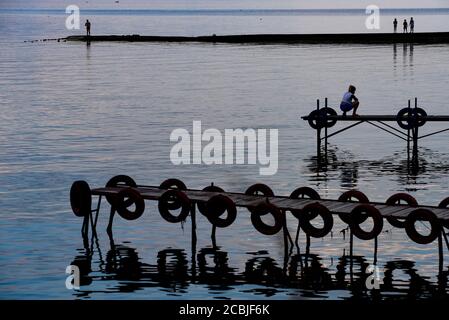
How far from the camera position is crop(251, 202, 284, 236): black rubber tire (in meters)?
38.0

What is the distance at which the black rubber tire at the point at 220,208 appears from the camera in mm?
38750

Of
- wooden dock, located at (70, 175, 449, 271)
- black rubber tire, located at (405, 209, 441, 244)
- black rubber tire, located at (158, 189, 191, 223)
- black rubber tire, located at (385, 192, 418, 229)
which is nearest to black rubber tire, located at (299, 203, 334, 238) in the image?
wooden dock, located at (70, 175, 449, 271)

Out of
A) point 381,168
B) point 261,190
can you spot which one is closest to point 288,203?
point 261,190

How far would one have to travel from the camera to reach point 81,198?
138 feet

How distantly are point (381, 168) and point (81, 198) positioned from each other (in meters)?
22.2

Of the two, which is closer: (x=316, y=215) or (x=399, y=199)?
(x=316, y=215)

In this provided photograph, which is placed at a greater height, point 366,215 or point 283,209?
point 283,209

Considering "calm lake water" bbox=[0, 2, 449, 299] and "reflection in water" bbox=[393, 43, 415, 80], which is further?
"reflection in water" bbox=[393, 43, 415, 80]

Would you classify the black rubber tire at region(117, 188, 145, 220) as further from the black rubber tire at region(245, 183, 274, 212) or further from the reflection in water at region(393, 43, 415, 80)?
the reflection in water at region(393, 43, 415, 80)

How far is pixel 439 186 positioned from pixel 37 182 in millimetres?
→ 19542

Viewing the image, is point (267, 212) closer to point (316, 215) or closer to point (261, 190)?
point (316, 215)

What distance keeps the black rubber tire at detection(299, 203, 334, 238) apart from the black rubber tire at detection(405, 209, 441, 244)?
103 inches

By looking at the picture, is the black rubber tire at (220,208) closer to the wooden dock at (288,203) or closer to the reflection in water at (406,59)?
the wooden dock at (288,203)

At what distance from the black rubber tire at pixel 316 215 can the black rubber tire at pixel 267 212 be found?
29.5 inches
